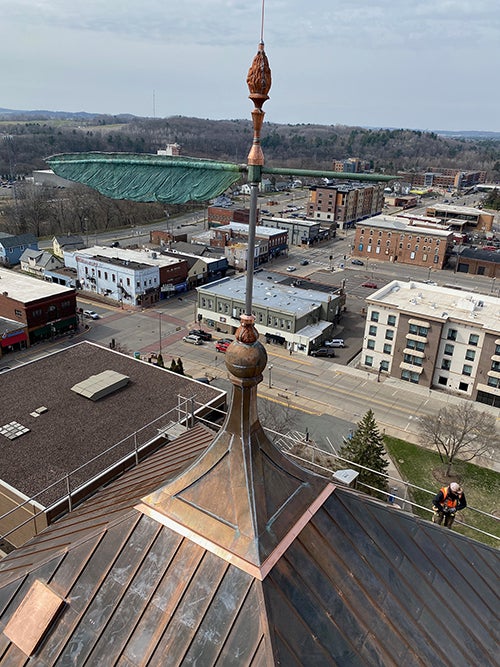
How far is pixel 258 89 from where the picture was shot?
654 cm

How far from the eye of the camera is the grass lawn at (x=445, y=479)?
33812 mm

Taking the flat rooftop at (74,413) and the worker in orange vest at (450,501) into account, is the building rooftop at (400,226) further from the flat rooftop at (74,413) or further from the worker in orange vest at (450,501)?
the worker in orange vest at (450,501)

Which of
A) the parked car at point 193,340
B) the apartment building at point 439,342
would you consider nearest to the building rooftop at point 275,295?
the parked car at point 193,340

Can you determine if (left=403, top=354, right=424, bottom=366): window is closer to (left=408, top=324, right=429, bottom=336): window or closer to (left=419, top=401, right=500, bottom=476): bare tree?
(left=408, top=324, right=429, bottom=336): window

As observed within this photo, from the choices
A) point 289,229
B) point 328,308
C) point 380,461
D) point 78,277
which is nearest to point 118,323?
point 78,277

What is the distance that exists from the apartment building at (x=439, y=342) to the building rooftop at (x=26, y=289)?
38.5 meters

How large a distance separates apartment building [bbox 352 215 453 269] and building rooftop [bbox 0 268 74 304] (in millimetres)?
64003

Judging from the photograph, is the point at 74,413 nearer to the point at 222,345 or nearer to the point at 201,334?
the point at 222,345

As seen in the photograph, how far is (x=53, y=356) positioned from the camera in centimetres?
3600

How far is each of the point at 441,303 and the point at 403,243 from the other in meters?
48.3

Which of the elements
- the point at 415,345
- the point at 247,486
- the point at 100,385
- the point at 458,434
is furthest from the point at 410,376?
the point at 247,486

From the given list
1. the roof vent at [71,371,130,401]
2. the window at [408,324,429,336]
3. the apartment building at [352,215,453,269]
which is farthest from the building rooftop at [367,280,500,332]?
the apartment building at [352,215,453,269]

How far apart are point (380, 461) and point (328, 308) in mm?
31532

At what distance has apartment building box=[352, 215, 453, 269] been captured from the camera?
315ft
